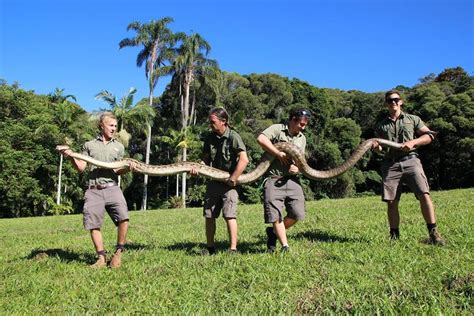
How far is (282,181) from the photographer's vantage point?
268 inches

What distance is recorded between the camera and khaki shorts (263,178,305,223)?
21.7 feet

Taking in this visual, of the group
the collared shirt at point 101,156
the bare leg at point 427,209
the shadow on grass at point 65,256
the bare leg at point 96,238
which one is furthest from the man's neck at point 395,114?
the shadow on grass at point 65,256

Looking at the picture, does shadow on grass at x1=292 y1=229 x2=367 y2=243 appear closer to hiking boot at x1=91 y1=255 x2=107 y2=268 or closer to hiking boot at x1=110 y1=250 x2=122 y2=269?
hiking boot at x1=110 y1=250 x2=122 y2=269

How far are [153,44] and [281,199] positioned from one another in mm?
41080

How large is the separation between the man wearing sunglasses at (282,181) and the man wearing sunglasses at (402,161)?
4.58 feet

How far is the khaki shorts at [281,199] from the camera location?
662 cm

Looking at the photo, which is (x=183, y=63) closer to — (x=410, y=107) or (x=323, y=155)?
(x=323, y=155)

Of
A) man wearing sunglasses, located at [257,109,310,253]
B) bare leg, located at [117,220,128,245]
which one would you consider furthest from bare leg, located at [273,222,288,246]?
bare leg, located at [117,220,128,245]

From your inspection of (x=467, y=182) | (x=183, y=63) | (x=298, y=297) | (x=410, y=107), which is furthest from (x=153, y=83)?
(x=298, y=297)

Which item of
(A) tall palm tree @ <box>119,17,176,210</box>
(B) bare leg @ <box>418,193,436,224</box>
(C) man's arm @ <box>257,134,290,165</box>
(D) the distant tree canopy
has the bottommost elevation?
(B) bare leg @ <box>418,193,436,224</box>

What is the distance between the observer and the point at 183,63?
44.8 metres

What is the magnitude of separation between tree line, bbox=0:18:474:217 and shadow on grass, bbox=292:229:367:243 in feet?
107

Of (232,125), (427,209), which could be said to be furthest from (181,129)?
(427,209)

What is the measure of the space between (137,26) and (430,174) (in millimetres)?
35257
